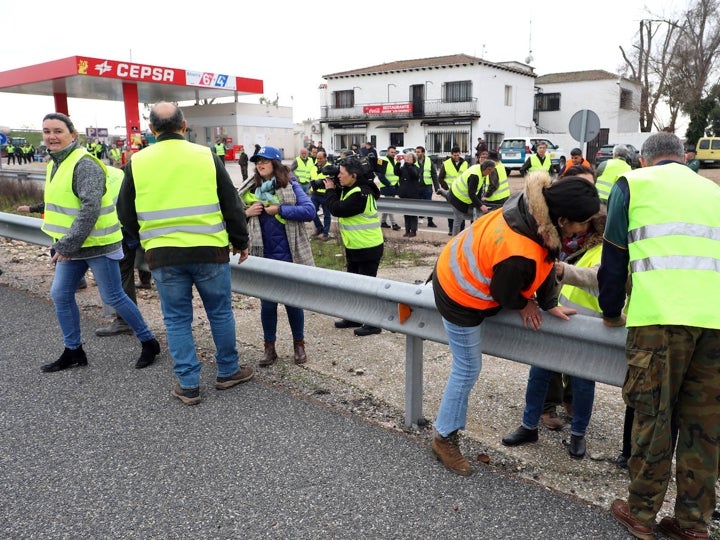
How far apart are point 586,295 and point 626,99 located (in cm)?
5397

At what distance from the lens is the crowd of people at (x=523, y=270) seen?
245 centimetres

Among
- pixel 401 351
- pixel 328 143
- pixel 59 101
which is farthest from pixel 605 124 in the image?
pixel 401 351

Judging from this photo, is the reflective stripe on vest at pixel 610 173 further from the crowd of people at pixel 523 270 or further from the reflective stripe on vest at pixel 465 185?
the crowd of people at pixel 523 270

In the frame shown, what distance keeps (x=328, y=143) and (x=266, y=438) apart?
5101 cm

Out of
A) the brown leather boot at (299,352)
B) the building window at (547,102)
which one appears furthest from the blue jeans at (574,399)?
the building window at (547,102)

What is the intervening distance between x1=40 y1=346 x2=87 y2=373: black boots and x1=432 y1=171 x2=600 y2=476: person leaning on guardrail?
2.85 metres

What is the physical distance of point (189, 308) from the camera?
3.97m

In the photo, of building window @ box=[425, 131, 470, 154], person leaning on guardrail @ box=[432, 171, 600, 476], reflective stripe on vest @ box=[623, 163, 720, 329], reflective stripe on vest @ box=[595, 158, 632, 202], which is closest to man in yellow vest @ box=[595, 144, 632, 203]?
reflective stripe on vest @ box=[595, 158, 632, 202]

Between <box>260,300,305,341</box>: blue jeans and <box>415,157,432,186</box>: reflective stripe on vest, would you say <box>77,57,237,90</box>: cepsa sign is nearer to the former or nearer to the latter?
<box>415,157,432,186</box>: reflective stripe on vest

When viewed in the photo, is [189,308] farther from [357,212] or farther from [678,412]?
[678,412]

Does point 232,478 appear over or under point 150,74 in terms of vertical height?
under

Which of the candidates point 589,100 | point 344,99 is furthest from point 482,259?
point 589,100

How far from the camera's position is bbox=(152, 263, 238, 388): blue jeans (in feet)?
12.6

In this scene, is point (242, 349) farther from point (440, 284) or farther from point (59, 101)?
point (59, 101)
